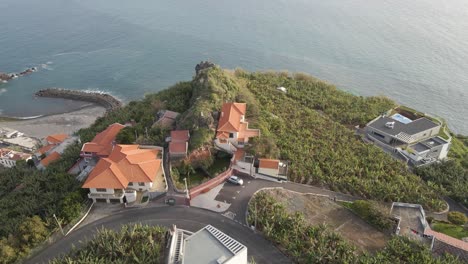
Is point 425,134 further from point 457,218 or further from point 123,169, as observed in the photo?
point 123,169

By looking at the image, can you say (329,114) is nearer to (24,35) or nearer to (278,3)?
(278,3)

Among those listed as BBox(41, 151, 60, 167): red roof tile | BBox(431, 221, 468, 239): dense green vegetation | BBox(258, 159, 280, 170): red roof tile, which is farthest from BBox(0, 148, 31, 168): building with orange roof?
BBox(431, 221, 468, 239): dense green vegetation

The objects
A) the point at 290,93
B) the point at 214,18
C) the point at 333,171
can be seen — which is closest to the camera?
the point at 333,171

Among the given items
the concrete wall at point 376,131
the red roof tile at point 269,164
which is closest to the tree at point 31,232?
the red roof tile at point 269,164

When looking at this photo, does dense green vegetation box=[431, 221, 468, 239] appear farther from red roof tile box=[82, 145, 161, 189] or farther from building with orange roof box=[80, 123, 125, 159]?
building with orange roof box=[80, 123, 125, 159]

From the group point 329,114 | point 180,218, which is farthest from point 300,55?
point 180,218

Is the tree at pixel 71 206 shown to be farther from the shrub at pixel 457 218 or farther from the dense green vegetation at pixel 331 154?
the shrub at pixel 457 218
